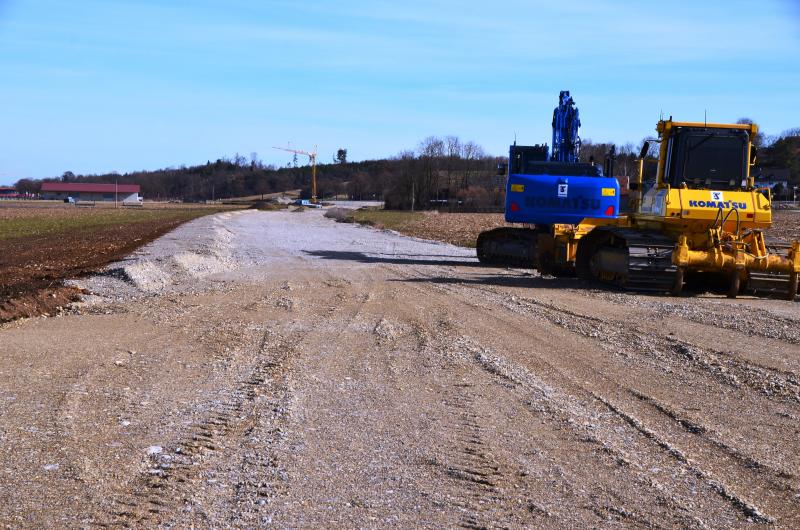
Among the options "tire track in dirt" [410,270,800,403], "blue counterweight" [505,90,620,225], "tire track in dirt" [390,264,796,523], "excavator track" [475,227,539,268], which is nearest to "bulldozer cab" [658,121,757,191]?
"blue counterweight" [505,90,620,225]

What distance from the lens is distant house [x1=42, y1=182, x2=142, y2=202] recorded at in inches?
7111

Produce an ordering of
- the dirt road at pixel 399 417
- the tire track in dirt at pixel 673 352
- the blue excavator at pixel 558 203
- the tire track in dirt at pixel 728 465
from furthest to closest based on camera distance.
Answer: the blue excavator at pixel 558 203
the tire track in dirt at pixel 673 352
the tire track in dirt at pixel 728 465
the dirt road at pixel 399 417

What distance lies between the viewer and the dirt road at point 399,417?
16.0 feet

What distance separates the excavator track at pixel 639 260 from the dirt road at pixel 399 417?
7.53 feet

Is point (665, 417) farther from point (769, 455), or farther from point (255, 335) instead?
point (255, 335)

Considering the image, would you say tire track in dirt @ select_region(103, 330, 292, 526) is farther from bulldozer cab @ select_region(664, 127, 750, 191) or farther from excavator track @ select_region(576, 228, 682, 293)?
bulldozer cab @ select_region(664, 127, 750, 191)

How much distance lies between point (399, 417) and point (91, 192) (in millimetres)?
190779

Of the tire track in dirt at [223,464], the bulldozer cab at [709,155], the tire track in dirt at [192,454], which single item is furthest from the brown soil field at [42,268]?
the bulldozer cab at [709,155]

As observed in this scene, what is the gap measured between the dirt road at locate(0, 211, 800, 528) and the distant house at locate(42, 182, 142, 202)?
171m

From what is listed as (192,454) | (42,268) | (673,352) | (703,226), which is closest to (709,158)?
(703,226)

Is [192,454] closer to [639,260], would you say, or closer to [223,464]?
[223,464]

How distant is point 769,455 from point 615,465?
121 centimetres

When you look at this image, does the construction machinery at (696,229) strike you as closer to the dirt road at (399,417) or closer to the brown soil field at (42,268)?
the dirt road at (399,417)

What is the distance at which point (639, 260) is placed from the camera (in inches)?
620
